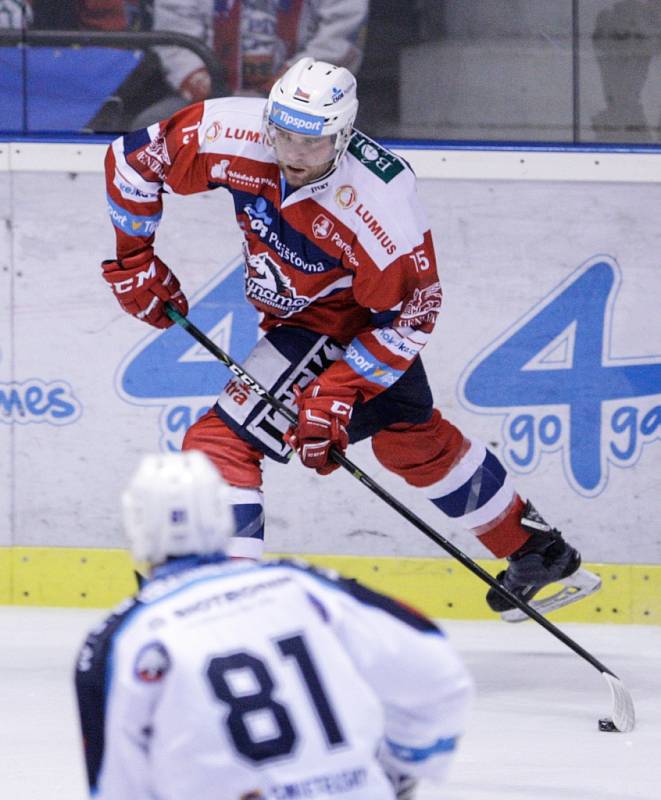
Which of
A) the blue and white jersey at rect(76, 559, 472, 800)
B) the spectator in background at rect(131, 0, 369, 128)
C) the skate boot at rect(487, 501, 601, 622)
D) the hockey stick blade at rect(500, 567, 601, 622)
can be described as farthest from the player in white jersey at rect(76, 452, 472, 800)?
the spectator in background at rect(131, 0, 369, 128)

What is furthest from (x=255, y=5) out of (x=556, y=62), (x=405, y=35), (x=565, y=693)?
(x=565, y=693)

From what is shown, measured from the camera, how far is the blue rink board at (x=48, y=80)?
183 inches

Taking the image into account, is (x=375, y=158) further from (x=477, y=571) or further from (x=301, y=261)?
(x=477, y=571)

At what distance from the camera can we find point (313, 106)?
345 cm

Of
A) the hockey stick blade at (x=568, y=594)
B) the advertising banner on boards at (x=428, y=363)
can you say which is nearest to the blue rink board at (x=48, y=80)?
the advertising banner on boards at (x=428, y=363)

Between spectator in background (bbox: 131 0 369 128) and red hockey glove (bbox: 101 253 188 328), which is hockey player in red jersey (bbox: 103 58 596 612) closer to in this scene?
red hockey glove (bbox: 101 253 188 328)

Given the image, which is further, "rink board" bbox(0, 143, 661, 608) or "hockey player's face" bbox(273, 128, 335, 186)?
"rink board" bbox(0, 143, 661, 608)

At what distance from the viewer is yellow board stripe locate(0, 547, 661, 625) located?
4.46 metres

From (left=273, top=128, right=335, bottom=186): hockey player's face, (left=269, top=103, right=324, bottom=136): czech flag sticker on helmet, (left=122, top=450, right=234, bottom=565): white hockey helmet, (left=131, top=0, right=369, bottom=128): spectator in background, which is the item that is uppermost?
(left=122, top=450, right=234, bottom=565): white hockey helmet

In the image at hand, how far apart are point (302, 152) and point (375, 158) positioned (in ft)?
0.68

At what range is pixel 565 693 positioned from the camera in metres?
3.88

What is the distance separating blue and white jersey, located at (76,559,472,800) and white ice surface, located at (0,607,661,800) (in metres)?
1.25

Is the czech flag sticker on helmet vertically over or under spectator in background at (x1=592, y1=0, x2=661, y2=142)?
over

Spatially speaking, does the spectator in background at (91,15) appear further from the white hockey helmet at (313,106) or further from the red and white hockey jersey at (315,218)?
the white hockey helmet at (313,106)
